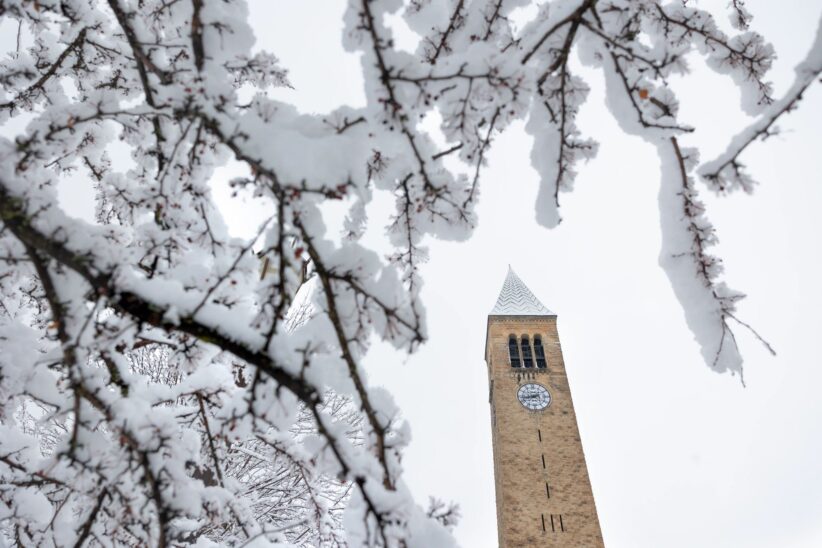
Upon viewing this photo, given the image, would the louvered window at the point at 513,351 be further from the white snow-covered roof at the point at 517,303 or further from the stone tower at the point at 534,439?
the white snow-covered roof at the point at 517,303

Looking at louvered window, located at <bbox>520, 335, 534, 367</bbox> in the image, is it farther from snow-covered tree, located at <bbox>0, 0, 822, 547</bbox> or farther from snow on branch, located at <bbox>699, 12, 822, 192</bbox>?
snow on branch, located at <bbox>699, 12, 822, 192</bbox>

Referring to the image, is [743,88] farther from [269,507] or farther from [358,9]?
[269,507]

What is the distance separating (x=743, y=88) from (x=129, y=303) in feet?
9.04

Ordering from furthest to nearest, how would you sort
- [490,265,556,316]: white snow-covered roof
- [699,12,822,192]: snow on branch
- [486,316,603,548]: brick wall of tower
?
[490,265,556,316]: white snow-covered roof < [486,316,603,548]: brick wall of tower < [699,12,822,192]: snow on branch

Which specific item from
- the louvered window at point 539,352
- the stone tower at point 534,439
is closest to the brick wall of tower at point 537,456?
the stone tower at point 534,439

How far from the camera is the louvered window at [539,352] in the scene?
24572 millimetres

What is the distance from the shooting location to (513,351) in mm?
25203

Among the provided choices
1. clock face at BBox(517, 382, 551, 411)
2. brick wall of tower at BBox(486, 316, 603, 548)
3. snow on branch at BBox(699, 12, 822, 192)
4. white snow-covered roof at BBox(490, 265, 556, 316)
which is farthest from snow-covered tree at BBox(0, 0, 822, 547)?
white snow-covered roof at BBox(490, 265, 556, 316)

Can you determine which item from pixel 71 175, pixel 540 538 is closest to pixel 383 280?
pixel 71 175

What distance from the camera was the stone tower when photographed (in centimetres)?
1973

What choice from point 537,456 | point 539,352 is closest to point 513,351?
point 539,352

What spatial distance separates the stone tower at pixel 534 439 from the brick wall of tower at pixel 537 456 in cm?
3

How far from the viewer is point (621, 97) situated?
208 centimetres

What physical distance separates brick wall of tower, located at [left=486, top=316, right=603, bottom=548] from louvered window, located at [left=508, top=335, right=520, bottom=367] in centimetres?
28
